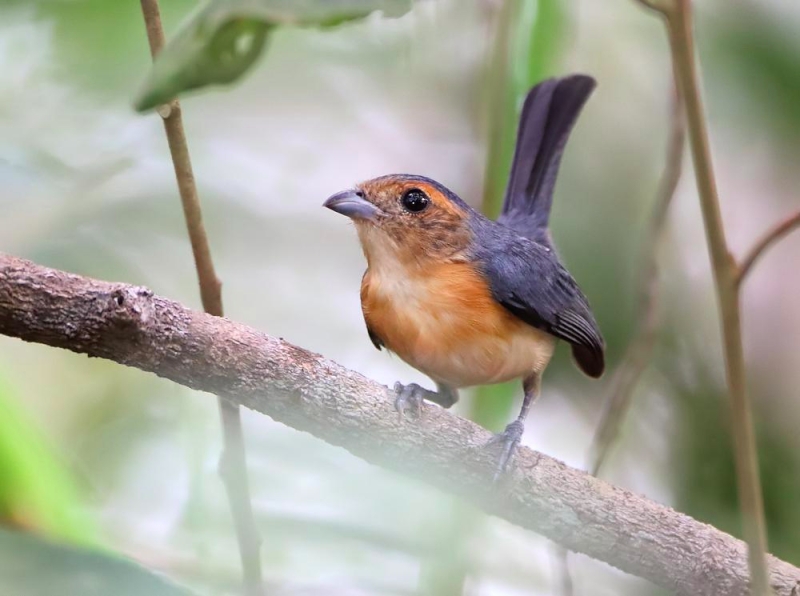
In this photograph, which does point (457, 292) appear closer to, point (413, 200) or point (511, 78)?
point (413, 200)

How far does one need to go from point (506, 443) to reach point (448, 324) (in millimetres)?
392

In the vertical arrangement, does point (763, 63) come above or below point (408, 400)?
above

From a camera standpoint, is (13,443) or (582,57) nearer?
(13,443)

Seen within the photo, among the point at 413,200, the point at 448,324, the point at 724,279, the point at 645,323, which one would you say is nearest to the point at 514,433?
the point at 448,324

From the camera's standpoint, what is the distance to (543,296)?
228 cm

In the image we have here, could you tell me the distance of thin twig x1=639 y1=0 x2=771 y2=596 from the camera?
1102 millimetres

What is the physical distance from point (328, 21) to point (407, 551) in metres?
1.07

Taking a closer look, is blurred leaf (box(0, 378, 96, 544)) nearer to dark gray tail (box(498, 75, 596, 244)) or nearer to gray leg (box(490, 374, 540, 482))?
gray leg (box(490, 374, 540, 482))

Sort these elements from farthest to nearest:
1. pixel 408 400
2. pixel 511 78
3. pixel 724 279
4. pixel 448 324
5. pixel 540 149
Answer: pixel 540 149
pixel 511 78
pixel 448 324
pixel 408 400
pixel 724 279

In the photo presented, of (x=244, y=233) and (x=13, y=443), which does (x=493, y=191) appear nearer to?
(x=244, y=233)

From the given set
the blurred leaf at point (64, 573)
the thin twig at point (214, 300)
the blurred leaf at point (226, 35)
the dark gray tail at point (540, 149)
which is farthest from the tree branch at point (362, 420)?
the dark gray tail at point (540, 149)

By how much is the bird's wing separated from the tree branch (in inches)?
20.0

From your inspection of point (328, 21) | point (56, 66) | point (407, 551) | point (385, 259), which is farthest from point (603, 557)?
point (56, 66)

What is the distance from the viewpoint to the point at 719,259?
1.18 metres
